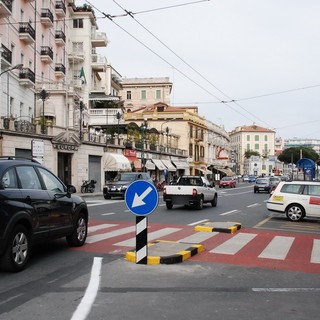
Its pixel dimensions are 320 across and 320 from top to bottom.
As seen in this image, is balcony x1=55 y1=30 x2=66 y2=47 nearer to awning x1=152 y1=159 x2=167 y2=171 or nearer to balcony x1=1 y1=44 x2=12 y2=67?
balcony x1=1 y1=44 x2=12 y2=67

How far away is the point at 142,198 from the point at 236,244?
3.58m

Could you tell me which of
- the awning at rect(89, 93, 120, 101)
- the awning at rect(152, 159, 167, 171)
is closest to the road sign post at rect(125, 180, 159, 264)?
the awning at rect(89, 93, 120, 101)

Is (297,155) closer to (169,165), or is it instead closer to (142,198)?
(169,165)

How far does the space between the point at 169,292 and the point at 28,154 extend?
28.3 m

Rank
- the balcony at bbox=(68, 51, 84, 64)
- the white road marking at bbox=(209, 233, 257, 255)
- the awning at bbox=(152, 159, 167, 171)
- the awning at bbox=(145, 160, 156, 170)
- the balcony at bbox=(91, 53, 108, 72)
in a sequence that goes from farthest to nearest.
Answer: the awning at bbox=(152, 159, 167, 171), the awning at bbox=(145, 160, 156, 170), the balcony at bbox=(91, 53, 108, 72), the balcony at bbox=(68, 51, 84, 64), the white road marking at bbox=(209, 233, 257, 255)

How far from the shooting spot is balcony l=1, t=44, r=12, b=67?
95.5 feet

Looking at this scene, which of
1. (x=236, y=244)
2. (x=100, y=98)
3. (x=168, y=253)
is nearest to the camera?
(x=168, y=253)

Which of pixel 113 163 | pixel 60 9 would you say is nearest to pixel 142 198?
pixel 113 163

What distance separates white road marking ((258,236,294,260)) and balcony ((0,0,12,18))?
2351cm

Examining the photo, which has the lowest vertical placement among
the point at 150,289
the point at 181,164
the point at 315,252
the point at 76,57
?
the point at 315,252

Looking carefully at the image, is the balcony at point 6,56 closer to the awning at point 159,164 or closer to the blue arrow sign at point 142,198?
the blue arrow sign at point 142,198

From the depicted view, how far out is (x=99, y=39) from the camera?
179 ft

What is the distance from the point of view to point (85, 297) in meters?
5.84

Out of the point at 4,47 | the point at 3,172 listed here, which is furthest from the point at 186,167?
the point at 3,172
